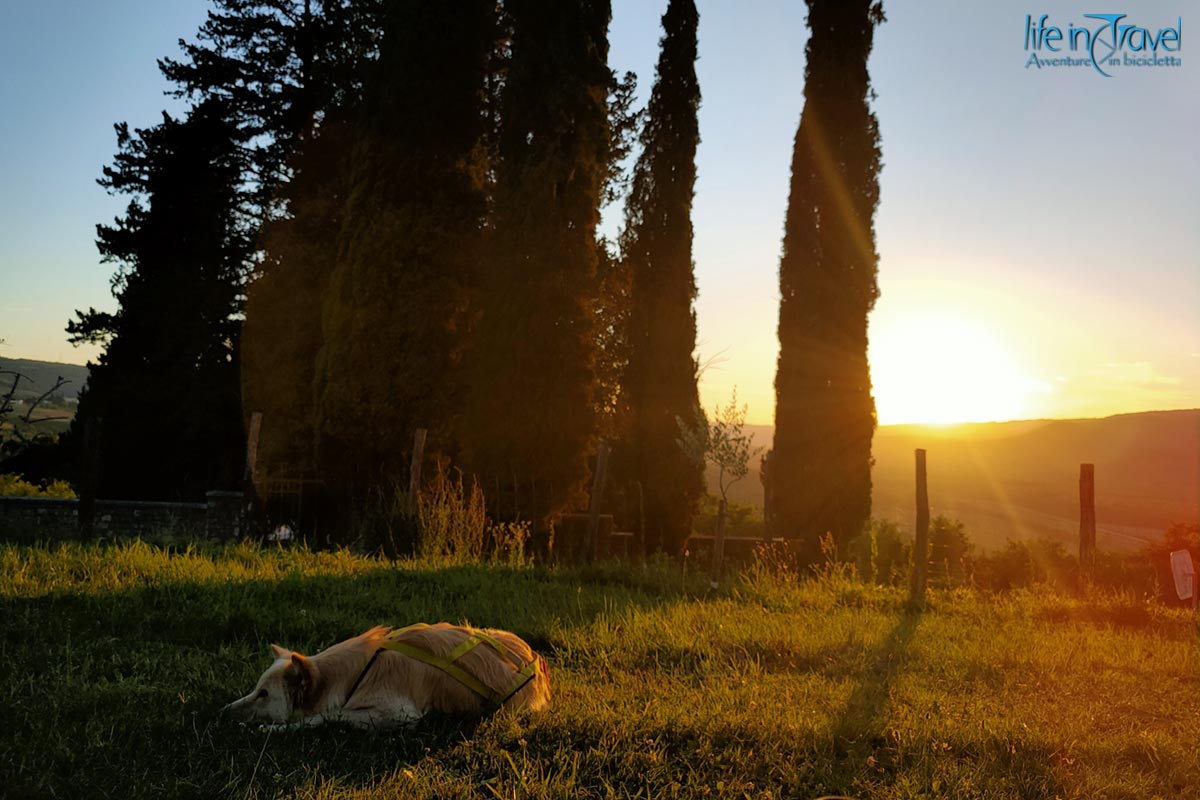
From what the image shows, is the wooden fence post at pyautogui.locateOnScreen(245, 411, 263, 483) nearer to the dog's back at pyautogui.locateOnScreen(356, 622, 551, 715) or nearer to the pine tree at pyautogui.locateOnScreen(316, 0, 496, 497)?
the pine tree at pyautogui.locateOnScreen(316, 0, 496, 497)

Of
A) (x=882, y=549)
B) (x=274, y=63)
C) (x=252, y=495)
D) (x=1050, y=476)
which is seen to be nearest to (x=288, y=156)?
(x=274, y=63)

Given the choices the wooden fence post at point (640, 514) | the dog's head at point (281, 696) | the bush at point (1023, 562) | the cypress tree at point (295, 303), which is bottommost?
the bush at point (1023, 562)

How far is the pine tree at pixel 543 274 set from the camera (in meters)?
15.5

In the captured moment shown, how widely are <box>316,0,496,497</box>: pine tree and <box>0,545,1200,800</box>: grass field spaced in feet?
22.7

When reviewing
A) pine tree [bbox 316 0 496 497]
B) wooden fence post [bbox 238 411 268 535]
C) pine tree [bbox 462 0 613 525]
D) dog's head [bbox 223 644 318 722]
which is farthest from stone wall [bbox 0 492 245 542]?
dog's head [bbox 223 644 318 722]

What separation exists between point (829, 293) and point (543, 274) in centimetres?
807

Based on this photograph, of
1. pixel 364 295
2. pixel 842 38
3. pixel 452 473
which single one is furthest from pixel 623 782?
pixel 842 38

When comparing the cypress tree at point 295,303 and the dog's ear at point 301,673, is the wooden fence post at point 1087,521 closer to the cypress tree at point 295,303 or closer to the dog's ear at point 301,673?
the dog's ear at point 301,673

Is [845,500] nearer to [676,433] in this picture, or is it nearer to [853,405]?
[853,405]

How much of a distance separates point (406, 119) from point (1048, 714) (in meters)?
15.5

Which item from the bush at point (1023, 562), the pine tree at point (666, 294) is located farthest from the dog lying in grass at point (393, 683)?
the pine tree at point (666, 294)

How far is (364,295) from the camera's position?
15.6 metres

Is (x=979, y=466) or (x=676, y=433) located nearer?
(x=676, y=433)

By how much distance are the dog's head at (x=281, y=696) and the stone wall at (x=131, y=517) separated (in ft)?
40.2
